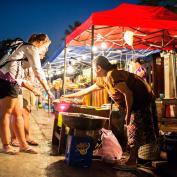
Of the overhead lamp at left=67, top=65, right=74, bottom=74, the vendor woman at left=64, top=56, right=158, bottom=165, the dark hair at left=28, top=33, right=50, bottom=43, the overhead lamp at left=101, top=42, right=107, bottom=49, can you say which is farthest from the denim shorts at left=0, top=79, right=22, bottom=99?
the overhead lamp at left=67, top=65, right=74, bottom=74

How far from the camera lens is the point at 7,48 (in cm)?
596

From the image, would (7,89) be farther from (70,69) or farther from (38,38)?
(70,69)

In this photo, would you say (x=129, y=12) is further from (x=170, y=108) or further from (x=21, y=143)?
(x=21, y=143)

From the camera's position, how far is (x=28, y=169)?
5055 mm

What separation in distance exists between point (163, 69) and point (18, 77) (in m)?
9.28

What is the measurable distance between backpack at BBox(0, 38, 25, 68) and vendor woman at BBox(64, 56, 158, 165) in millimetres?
1556

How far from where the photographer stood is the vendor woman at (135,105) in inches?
221

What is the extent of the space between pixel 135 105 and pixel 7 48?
2664mm

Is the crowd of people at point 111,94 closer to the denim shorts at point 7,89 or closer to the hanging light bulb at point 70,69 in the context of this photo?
the denim shorts at point 7,89

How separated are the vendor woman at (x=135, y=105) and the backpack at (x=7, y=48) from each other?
156cm

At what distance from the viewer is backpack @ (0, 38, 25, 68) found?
19.4ft

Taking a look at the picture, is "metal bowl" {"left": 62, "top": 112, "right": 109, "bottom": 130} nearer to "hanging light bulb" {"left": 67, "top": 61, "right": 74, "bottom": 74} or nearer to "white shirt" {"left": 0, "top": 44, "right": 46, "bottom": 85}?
"white shirt" {"left": 0, "top": 44, "right": 46, "bottom": 85}

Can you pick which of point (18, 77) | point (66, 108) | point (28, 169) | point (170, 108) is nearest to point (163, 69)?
point (170, 108)

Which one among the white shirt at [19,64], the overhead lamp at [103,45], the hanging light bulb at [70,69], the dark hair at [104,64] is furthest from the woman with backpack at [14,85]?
the hanging light bulb at [70,69]
